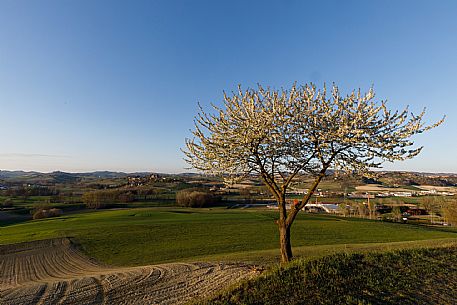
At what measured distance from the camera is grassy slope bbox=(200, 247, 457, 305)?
8.90 metres

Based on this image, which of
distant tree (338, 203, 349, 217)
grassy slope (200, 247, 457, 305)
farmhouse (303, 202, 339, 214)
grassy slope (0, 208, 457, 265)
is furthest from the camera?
farmhouse (303, 202, 339, 214)

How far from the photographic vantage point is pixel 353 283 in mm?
9719

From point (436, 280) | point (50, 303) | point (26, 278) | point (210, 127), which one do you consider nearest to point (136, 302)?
point (50, 303)

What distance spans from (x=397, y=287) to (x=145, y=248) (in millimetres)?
29270

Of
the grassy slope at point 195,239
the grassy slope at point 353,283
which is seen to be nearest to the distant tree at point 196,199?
the grassy slope at point 195,239

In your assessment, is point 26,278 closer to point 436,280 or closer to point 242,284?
point 242,284

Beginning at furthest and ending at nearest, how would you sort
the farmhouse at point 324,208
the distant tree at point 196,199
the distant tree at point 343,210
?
the distant tree at point 196,199 < the farmhouse at point 324,208 < the distant tree at point 343,210

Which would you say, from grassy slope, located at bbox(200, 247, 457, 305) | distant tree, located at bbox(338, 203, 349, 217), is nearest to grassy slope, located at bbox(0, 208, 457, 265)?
grassy slope, located at bbox(200, 247, 457, 305)

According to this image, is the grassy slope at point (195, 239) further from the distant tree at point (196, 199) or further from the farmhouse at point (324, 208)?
the farmhouse at point (324, 208)

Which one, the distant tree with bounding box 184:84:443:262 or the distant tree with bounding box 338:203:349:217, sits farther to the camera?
the distant tree with bounding box 338:203:349:217

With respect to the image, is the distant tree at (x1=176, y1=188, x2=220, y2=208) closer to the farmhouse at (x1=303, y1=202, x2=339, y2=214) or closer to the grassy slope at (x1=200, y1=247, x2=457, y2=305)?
the farmhouse at (x1=303, y1=202, x2=339, y2=214)

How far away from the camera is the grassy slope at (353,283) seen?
29.2 ft

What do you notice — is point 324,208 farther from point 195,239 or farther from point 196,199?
point 195,239

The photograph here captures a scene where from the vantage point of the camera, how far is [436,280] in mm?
10555
